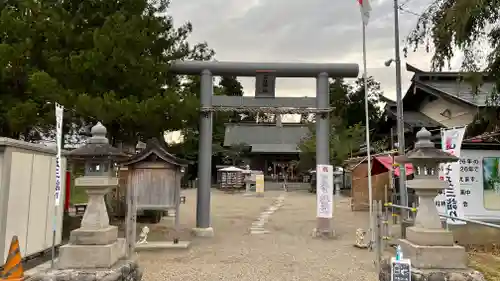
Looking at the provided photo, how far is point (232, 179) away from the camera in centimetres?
3556

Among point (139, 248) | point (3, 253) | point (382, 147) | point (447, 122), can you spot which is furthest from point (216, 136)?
point (3, 253)

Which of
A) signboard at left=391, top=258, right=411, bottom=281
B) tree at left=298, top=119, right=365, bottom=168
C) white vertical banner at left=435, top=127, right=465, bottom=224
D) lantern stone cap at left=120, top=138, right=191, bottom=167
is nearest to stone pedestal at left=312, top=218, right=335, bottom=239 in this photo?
white vertical banner at left=435, top=127, right=465, bottom=224

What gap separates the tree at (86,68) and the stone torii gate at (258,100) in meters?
0.82

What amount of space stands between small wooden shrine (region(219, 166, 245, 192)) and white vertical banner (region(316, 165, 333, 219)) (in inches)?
936

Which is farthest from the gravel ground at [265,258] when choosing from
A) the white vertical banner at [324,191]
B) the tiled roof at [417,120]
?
the tiled roof at [417,120]

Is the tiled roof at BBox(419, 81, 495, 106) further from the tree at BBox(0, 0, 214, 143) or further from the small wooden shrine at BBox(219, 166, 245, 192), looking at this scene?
the small wooden shrine at BBox(219, 166, 245, 192)

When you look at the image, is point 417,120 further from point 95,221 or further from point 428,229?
point 95,221

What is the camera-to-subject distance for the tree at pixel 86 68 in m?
9.69

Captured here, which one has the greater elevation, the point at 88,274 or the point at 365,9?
the point at 365,9

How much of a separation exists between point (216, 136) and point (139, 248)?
35.8 m

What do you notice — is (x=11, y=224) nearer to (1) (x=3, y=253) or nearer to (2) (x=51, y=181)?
(1) (x=3, y=253)

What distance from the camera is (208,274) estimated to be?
25.1 ft

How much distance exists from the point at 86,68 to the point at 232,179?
26306 millimetres

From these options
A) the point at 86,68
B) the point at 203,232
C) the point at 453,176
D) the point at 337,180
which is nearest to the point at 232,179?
the point at 337,180
